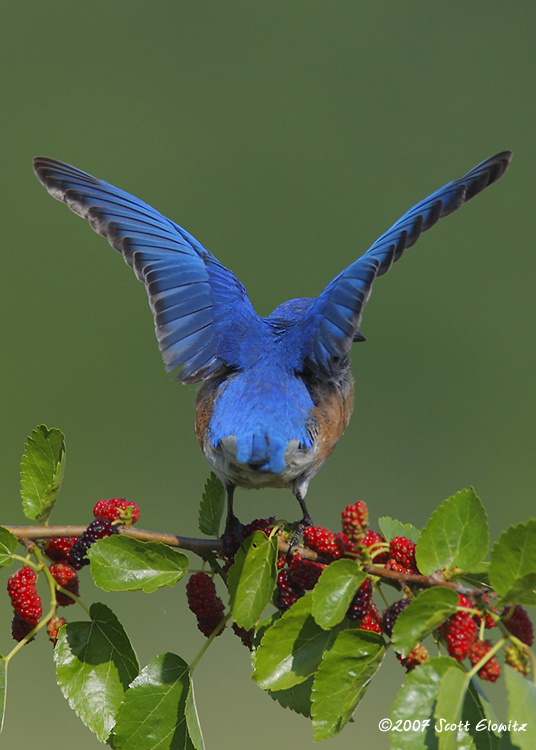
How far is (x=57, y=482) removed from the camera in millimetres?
2102

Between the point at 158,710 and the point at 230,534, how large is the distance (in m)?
0.64

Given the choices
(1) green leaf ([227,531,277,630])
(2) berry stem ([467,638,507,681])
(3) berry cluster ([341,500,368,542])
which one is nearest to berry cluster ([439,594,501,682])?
(2) berry stem ([467,638,507,681])

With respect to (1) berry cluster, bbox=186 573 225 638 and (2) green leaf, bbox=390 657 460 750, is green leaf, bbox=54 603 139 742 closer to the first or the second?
(1) berry cluster, bbox=186 573 225 638

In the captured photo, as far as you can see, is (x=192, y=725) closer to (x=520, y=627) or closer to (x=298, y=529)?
(x=298, y=529)

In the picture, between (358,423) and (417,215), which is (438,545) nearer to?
(417,215)

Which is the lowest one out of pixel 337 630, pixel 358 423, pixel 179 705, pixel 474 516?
pixel 179 705

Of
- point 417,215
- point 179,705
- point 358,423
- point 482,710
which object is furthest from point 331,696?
point 358,423

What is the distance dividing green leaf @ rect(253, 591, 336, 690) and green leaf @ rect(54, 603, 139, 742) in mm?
332

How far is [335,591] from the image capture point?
172 cm

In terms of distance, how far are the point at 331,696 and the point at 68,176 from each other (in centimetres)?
232

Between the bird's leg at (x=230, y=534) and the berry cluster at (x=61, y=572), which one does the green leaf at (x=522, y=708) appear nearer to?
the bird's leg at (x=230, y=534)

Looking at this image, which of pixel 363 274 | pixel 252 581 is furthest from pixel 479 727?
pixel 363 274

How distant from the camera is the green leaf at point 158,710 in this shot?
1850 millimetres

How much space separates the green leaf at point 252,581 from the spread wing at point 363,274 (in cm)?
87
